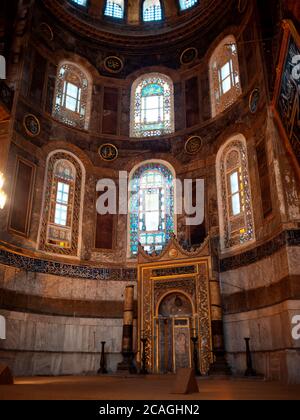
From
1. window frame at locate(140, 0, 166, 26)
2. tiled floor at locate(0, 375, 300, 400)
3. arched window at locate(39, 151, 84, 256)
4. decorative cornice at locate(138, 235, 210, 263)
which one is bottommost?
tiled floor at locate(0, 375, 300, 400)

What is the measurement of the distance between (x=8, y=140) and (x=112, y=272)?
16.7 ft

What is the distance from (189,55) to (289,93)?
7501mm

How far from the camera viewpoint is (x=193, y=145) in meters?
13.4

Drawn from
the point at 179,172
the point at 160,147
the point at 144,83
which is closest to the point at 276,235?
the point at 179,172

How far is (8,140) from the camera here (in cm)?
1115

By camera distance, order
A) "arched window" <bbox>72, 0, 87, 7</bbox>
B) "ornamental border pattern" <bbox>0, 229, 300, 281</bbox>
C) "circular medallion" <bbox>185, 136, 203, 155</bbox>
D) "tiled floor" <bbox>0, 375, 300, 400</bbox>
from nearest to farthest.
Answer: "tiled floor" <bbox>0, 375, 300, 400</bbox>, "ornamental border pattern" <bbox>0, 229, 300, 281</bbox>, "circular medallion" <bbox>185, 136, 203, 155</bbox>, "arched window" <bbox>72, 0, 87, 7</bbox>

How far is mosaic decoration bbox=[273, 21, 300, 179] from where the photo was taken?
25.0ft

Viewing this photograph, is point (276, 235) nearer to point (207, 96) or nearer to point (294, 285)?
point (294, 285)

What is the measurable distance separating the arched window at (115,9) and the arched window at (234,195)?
29.2 ft

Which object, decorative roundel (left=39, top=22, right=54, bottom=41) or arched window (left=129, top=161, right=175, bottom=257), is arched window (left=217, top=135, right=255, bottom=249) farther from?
decorative roundel (left=39, top=22, right=54, bottom=41)

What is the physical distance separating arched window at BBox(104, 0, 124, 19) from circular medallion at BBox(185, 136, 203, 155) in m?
7.51

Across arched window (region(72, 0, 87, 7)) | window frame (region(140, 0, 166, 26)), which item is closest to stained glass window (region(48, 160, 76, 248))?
arched window (region(72, 0, 87, 7))

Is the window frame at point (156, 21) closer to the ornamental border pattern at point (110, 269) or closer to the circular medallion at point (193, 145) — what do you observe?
the circular medallion at point (193, 145)

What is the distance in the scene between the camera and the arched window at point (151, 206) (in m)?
12.9
